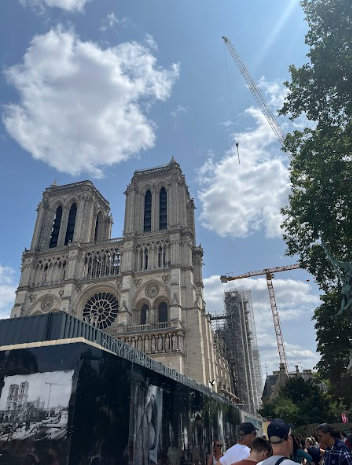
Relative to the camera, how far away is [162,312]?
37281mm

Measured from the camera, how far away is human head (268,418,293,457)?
3258 mm

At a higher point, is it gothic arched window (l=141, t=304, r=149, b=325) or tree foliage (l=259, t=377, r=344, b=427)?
gothic arched window (l=141, t=304, r=149, b=325)

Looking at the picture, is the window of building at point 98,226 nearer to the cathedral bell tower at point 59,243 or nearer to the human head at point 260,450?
the cathedral bell tower at point 59,243

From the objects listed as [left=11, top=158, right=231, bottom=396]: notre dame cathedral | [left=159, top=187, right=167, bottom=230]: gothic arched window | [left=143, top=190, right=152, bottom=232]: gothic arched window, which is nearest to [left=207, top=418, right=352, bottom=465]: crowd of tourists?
[left=11, top=158, right=231, bottom=396]: notre dame cathedral

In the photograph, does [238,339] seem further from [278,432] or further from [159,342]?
[278,432]

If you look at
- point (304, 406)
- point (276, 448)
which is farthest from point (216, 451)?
point (304, 406)

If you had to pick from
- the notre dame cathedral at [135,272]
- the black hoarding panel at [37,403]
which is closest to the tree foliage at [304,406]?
the notre dame cathedral at [135,272]

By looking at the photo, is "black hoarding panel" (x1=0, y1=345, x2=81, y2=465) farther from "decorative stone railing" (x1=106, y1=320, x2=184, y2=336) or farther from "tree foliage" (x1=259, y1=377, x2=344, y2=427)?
"tree foliage" (x1=259, y1=377, x2=344, y2=427)

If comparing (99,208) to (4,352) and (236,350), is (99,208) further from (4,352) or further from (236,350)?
(4,352)

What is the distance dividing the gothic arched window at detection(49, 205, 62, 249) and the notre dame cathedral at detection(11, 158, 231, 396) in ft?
0.43

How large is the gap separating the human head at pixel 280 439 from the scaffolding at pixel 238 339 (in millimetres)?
48219

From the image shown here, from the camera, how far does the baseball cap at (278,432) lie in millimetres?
3286

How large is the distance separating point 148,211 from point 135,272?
9320 millimetres

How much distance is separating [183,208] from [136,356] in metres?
29.9
